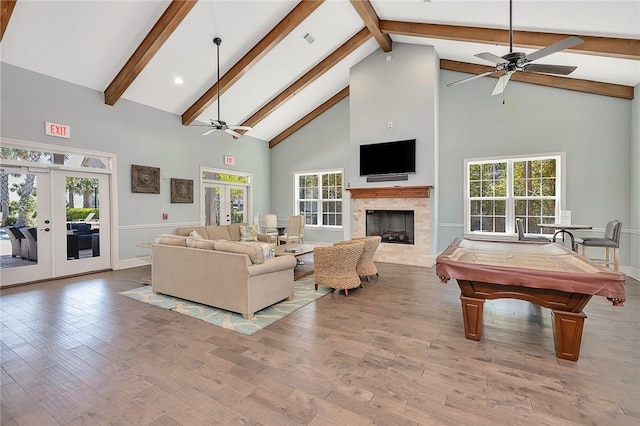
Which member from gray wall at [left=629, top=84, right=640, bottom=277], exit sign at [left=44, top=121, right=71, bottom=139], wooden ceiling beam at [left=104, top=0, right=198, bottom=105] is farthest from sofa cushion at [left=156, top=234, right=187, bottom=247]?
gray wall at [left=629, top=84, right=640, bottom=277]

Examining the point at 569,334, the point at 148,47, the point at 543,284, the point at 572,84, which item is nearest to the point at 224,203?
the point at 148,47

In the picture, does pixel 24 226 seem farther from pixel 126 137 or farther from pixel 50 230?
pixel 126 137

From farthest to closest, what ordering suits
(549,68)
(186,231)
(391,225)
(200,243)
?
(391,225) → (186,231) → (200,243) → (549,68)

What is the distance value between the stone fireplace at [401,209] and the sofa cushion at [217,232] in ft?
10.0

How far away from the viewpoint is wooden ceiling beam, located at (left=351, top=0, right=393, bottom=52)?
5.02 meters

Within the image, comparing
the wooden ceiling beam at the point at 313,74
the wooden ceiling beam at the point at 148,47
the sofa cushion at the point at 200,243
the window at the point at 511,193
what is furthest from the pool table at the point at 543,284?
the wooden ceiling beam at the point at 313,74

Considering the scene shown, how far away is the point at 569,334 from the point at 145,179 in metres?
7.39

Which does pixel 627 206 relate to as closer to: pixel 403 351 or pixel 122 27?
pixel 403 351

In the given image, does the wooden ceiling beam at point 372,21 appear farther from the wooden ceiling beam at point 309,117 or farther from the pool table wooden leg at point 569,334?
the pool table wooden leg at point 569,334

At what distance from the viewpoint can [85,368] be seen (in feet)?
7.92

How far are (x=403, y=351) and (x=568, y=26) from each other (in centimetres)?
488

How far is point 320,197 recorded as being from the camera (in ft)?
29.8

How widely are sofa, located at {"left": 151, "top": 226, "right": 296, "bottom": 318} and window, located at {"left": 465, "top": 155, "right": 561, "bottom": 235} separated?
493 cm

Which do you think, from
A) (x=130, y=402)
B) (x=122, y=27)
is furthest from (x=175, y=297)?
(x=122, y=27)
